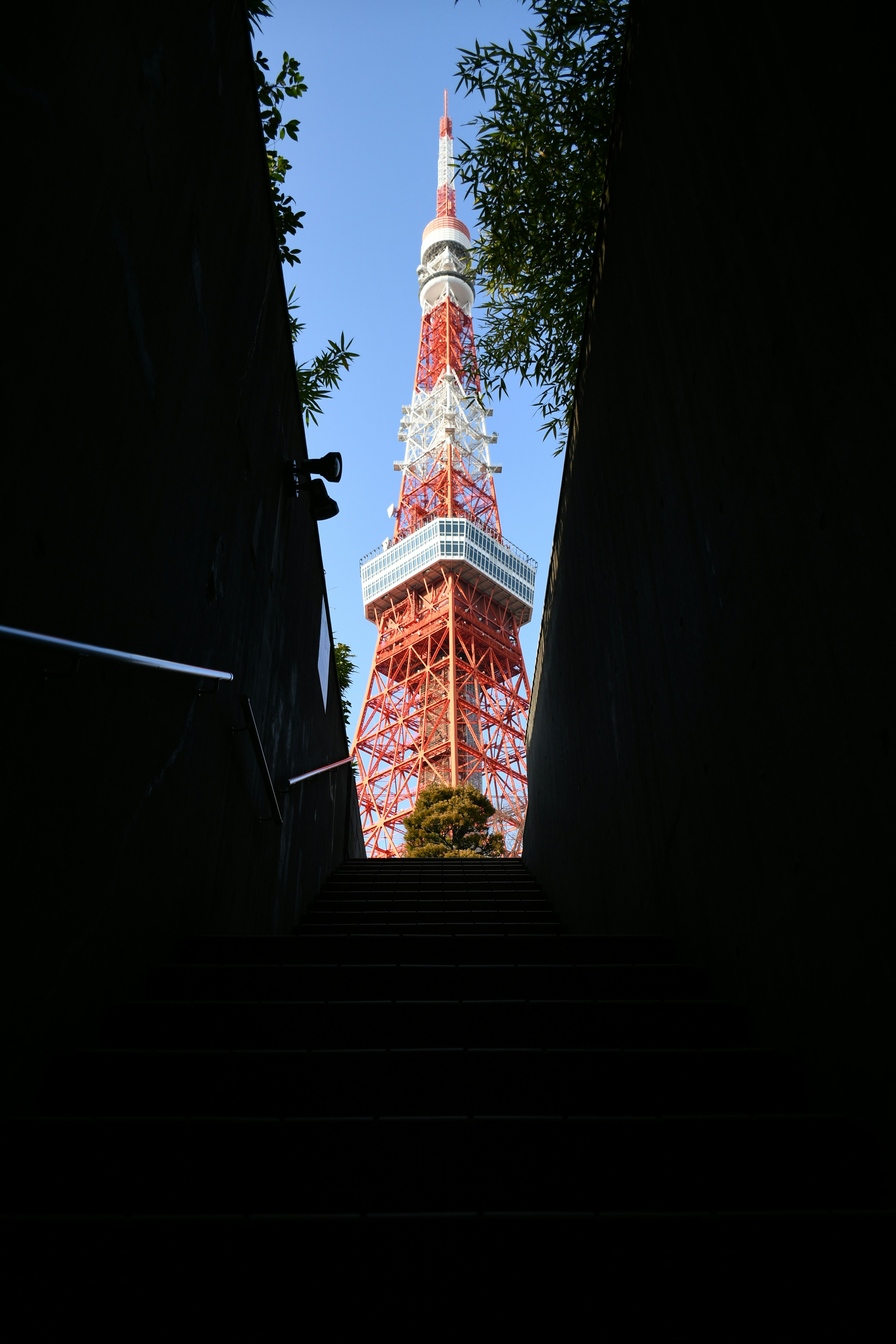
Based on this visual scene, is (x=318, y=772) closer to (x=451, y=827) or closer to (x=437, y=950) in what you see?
(x=437, y=950)

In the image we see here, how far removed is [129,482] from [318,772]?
2970 mm

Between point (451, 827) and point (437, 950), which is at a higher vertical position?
point (451, 827)

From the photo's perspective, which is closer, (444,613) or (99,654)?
(99,654)

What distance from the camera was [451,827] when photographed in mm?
16312

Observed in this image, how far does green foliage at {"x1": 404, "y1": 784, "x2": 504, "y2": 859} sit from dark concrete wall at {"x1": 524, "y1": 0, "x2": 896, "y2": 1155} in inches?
509

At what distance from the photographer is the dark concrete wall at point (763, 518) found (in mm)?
1365

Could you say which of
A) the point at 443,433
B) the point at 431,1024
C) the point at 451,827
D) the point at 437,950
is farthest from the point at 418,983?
the point at 443,433

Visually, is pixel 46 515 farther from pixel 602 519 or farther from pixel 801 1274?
pixel 602 519

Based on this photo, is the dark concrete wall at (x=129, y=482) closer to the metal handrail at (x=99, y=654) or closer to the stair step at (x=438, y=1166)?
the metal handrail at (x=99, y=654)

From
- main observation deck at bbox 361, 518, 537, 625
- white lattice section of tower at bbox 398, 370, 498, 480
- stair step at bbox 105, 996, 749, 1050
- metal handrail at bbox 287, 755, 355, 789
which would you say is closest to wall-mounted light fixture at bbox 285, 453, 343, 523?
metal handrail at bbox 287, 755, 355, 789

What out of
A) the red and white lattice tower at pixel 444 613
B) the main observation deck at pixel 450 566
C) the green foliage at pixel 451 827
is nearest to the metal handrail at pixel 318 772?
the green foliage at pixel 451 827

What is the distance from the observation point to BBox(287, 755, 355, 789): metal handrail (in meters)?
4.09

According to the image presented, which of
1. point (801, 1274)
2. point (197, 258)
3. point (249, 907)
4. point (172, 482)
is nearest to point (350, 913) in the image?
point (249, 907)

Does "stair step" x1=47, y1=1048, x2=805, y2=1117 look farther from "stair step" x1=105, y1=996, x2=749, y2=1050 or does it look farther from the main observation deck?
the main observation deck
